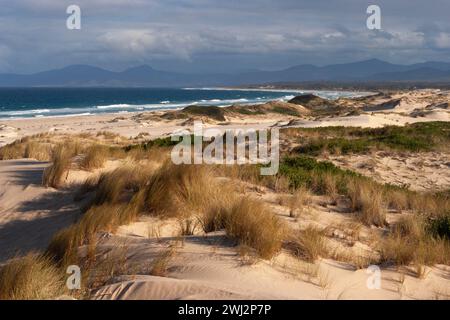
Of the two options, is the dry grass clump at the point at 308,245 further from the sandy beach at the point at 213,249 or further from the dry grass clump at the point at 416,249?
the dry grass clump at the point at 416,249

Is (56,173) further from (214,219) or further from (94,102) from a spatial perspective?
(94,102)

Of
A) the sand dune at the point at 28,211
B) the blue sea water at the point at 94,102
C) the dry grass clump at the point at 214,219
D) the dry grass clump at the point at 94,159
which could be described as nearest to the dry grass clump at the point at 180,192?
the dry grass clump at the point at 214,219

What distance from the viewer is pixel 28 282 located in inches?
155

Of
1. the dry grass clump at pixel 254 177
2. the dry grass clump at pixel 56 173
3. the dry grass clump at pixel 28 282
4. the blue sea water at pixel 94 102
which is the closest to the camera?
the dry grass clump at pixel 28 282

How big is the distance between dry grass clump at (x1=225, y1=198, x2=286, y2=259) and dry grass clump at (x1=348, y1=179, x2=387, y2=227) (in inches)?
89.1

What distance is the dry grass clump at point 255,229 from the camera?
4910 millimetres

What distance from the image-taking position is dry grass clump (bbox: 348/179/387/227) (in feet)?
24.0

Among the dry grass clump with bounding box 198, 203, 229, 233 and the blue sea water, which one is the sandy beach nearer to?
the dry grass clump with bounding box 198, 203, 229, 233

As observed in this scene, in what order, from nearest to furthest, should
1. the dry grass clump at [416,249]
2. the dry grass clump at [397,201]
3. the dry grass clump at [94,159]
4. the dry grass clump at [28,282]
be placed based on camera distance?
the dry grass clump at [28,282]
the dry grass clump at [416,249]
the dry grass clump at [397,201]
the dry grass clump at [94,159]

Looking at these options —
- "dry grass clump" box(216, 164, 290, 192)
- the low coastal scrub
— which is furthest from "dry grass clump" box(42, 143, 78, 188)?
the low coastal scrub

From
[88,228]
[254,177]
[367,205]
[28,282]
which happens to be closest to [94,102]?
[254,177]

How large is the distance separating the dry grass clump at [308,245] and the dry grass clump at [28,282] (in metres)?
2.31

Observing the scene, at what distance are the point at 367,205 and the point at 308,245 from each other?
9.68ft
